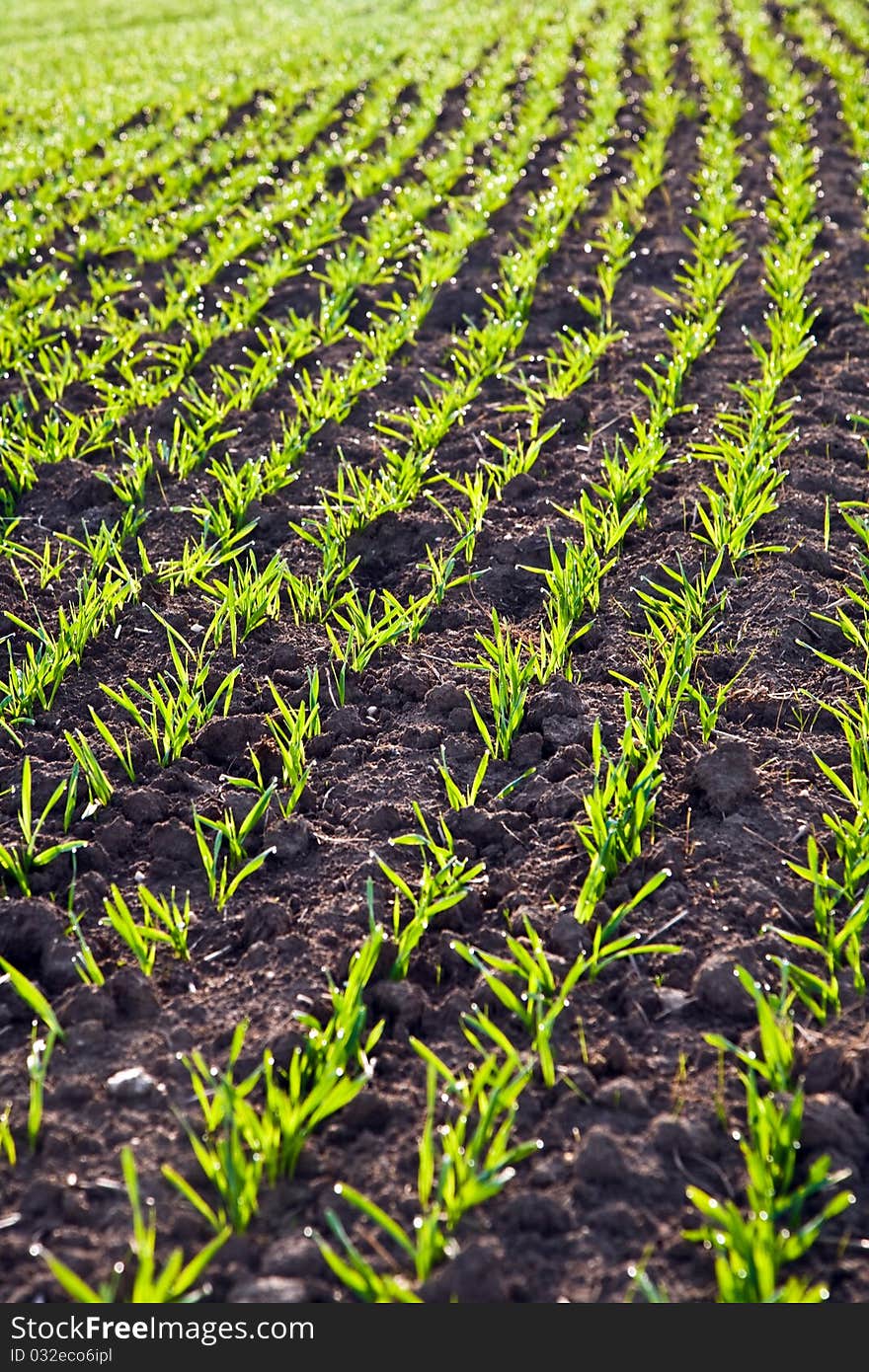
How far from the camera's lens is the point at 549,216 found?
600 centimetres

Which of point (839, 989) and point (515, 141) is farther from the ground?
point (515, 141)

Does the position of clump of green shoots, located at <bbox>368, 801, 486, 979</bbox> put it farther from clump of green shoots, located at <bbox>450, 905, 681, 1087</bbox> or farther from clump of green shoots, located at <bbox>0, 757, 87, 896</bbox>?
clump of green shoots, located at <bbox>0, 757, 87, 896</bbox>

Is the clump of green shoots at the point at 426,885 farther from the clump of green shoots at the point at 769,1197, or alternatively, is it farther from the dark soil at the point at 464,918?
the clump of green shoots at the point at 769,1197

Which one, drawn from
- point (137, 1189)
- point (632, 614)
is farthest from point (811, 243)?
point (137, 1189)

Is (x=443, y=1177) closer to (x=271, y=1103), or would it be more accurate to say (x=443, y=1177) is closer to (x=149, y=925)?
(x=271, y=1103)

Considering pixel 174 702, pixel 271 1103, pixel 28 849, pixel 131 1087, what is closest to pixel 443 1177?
pixel 271 1103

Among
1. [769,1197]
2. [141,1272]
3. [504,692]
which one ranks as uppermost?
[504,692]

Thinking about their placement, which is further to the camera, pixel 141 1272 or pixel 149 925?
pixel 149 925

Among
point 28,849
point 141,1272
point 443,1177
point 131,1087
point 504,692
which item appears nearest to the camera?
point 141,1272

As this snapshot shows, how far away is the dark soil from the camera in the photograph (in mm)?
1822

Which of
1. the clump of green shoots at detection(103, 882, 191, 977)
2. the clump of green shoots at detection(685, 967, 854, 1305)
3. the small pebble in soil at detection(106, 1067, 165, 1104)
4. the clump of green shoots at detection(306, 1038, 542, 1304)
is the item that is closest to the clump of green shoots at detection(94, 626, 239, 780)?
the clump of green shoots at detection(103, 882, 191, 977)

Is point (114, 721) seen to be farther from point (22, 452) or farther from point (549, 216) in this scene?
point (549, 216)

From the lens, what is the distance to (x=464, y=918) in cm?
238

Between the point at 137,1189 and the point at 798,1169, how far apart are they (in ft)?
3.52
